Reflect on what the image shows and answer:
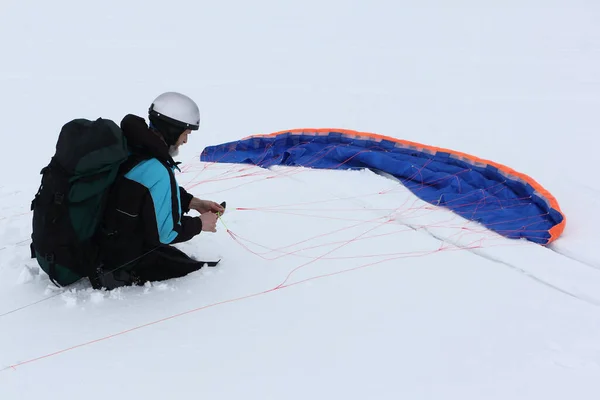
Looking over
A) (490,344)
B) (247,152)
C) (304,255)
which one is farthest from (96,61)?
(490,344)

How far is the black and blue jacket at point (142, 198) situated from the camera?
253cm

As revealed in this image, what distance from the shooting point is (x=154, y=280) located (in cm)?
294

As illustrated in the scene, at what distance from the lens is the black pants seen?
2771 millimetres

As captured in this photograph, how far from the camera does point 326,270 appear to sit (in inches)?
128

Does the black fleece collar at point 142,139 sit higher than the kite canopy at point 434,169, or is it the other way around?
the black fleece collar at point 142,139

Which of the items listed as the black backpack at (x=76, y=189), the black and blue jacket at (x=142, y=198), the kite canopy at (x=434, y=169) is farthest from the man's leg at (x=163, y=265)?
the kite canopy at (x=434, y=169)

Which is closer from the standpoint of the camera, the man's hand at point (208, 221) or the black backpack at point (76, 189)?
the black backpack at point (76, 189)

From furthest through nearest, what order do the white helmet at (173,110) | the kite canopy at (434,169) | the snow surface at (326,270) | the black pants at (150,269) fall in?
the kite canopy at (434,169)
the black pants at (150,269)
the white helmet at (173,110)
the snow surface at (326,270)

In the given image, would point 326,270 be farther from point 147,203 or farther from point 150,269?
point 147,203

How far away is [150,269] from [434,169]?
2.66 m

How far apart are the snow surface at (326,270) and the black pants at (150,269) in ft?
0.19

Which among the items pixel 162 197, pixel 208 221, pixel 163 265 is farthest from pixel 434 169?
pixel 162 197

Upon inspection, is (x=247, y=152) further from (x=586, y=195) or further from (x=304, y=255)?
(x=586, y=195)

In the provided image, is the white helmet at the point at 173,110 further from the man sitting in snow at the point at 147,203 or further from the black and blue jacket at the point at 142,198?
the black and blue jacket at the point at 142,198
